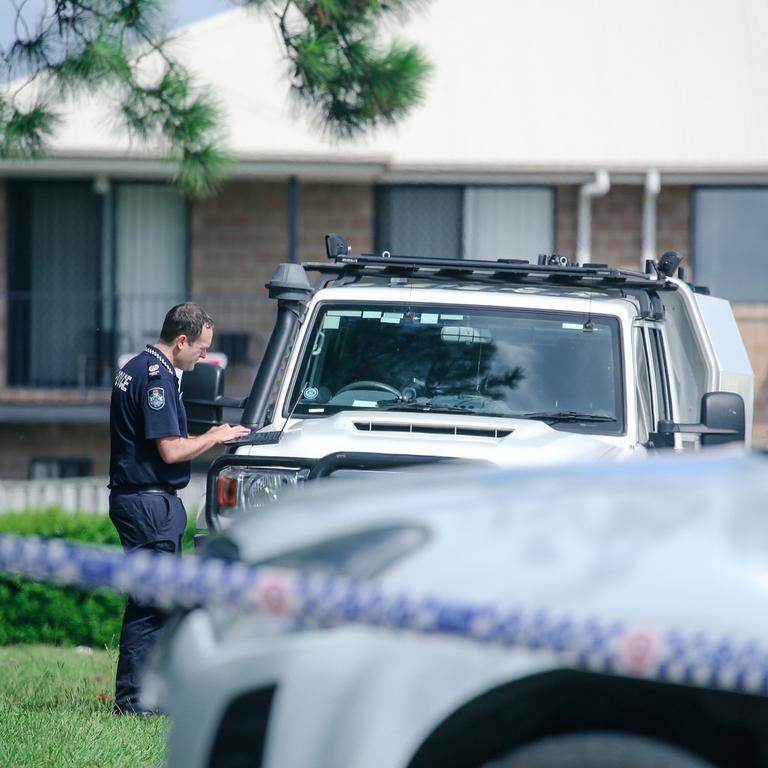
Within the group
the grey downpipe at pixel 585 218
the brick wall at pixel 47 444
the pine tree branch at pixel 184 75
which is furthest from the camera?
the brick wall at pixel 47 444

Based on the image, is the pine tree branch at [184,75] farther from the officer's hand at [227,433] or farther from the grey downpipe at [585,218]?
the grey downpipe at [585,218]

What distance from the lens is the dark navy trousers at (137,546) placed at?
638cm

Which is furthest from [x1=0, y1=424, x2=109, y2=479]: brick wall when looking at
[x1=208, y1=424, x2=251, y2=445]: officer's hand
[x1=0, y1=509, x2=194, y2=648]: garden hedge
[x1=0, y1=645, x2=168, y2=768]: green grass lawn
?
[x1=208, y1=424, x2=251, y2=445]: officer's hand

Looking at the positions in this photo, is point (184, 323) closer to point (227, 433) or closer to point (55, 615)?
point (227, 433)

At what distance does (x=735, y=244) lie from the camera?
16469mm

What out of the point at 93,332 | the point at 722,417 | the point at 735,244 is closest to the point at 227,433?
the point at 722,417

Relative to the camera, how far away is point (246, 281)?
648 inches

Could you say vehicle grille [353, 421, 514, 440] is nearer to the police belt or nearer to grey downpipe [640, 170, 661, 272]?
the police belt

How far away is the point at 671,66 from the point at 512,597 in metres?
14.8

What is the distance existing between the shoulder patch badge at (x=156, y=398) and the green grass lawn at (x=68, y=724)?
139 centimetres

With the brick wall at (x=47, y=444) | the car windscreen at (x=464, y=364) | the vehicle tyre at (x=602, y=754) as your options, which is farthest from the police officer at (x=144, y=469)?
the brick wall at (x=47, y=444)

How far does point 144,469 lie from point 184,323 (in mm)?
704

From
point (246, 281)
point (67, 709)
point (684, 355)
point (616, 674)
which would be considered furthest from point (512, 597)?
point (246, 281)

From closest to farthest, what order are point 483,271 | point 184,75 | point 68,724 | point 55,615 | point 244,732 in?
point 244,732 → point 68,724 → point 483,271 → point 184,75 → point 55,615
